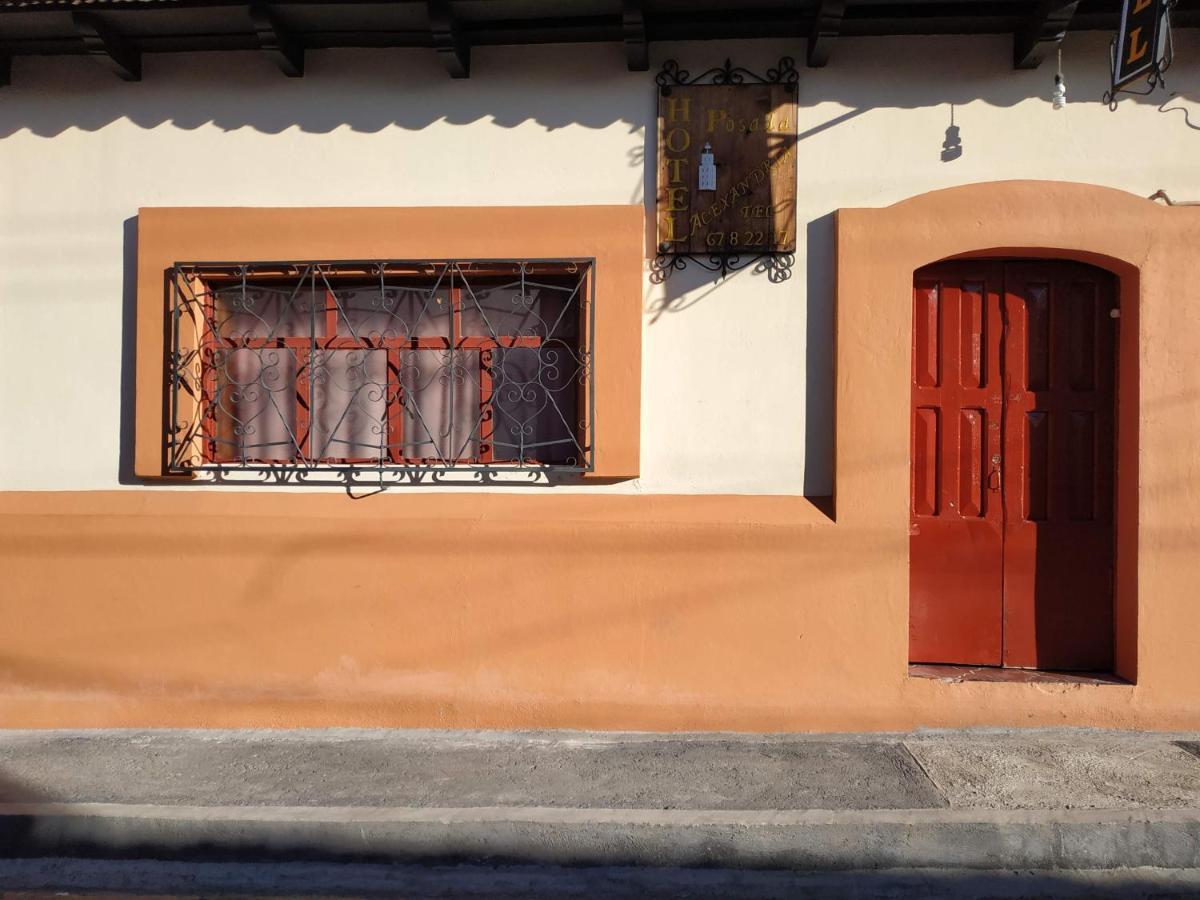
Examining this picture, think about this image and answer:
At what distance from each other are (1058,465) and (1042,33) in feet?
7.20

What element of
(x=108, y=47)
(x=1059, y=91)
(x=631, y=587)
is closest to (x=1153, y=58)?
(x=1059, y=91)

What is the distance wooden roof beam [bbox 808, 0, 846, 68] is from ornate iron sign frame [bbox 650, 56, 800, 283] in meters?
0.14

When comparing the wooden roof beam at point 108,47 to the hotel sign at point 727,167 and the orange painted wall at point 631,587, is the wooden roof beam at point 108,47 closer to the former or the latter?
the orange painted wall at point 631,587

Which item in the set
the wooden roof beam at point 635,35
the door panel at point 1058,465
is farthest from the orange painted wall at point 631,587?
the wooden roof beam at point 635,35

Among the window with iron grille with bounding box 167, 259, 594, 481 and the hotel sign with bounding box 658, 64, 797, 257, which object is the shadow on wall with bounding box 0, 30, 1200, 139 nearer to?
the hotel sign with bounding box 658, 64, 797, 257

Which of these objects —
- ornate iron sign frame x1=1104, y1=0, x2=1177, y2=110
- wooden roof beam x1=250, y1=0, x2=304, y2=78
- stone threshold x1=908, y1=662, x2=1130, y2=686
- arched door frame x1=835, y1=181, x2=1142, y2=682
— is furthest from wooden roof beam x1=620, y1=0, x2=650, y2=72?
stone threshold x1=908, y1=662, x2=1130, y2=686

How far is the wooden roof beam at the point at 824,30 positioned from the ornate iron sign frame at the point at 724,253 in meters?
0.14

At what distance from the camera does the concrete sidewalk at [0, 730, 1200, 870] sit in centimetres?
388

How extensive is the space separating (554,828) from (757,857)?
81 centimetres

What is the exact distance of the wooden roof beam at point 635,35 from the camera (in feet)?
15.9

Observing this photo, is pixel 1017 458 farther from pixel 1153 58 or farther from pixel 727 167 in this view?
pixel 727 167

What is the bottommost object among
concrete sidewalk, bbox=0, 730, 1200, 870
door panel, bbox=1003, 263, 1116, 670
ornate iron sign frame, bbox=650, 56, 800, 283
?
concrete sidewalk, bbox=0, 730, 1200, 870

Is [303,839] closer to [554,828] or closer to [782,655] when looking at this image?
[554,828]

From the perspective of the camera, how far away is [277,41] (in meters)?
5.08
